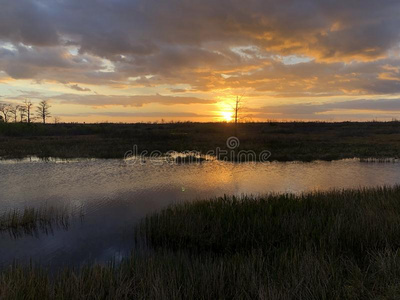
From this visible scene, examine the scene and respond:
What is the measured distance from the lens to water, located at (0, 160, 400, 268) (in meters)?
9.41

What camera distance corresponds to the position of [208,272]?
586 cm

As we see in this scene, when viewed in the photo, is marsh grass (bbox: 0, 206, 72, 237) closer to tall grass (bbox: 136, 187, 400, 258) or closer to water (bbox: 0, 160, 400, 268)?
water (bbox: 0, 160, 400, 268)

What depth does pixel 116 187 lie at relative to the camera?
17.8m

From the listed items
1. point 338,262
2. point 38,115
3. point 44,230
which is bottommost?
point 44,230

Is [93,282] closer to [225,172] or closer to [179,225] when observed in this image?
[179,225]

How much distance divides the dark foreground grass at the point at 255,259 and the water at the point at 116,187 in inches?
75.4

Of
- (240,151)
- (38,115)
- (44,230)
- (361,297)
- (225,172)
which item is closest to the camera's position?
(361,297)

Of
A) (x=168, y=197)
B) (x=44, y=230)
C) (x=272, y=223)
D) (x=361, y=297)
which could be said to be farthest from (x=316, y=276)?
(x=168, y=197)

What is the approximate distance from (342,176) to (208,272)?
18737mm

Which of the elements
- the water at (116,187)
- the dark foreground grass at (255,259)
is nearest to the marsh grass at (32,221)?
the water at (116,187)

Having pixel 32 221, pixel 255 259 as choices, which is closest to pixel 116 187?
pixel 32 221

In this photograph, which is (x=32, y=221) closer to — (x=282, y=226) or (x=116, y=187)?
(x=116, y=187)

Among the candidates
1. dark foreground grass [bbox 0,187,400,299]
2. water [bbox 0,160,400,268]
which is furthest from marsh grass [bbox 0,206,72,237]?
dark foreground grass [bbox 0,187,400,299]

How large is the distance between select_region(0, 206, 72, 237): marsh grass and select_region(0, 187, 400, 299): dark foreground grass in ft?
12.4
